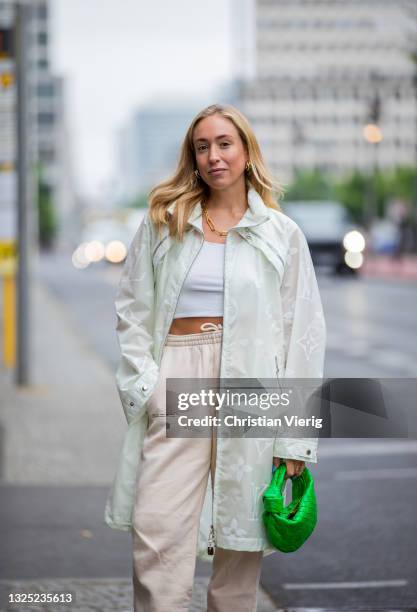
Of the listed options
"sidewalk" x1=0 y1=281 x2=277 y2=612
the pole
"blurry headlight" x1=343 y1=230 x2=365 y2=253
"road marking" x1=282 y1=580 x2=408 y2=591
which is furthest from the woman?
"blurry headlight" x1=343 y1=230 x2=365 y2=253

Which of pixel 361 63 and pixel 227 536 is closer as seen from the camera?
pixel 227 536

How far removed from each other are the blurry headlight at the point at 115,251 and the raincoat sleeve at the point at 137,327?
3683 centimetres

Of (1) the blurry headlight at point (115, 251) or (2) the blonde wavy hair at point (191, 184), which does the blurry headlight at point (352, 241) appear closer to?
(1) the blurry headlight at point (115, 251)

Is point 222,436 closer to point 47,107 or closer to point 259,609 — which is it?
point 259,609

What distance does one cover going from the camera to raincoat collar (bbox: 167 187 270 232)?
3262 millimetres

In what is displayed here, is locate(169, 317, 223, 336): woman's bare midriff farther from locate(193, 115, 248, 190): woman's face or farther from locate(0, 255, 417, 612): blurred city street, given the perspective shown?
locate(0, 255, 417, 612): blurred city street

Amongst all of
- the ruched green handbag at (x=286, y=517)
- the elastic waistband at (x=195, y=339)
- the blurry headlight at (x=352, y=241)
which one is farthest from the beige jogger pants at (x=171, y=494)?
the blurry headlight at (x=352, y=241)

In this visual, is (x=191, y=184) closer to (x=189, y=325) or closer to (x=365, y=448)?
(x=189, y=325)

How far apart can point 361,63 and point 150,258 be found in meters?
42.1

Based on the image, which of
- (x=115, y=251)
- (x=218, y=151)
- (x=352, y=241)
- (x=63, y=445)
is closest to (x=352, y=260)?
(x=352, y=241)

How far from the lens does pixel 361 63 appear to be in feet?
144

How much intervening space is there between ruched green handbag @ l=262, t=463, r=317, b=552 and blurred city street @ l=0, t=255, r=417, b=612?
1.26 meters

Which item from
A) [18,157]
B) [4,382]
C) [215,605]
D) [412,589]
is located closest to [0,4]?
[18,157]

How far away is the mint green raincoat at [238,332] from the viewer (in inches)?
125
